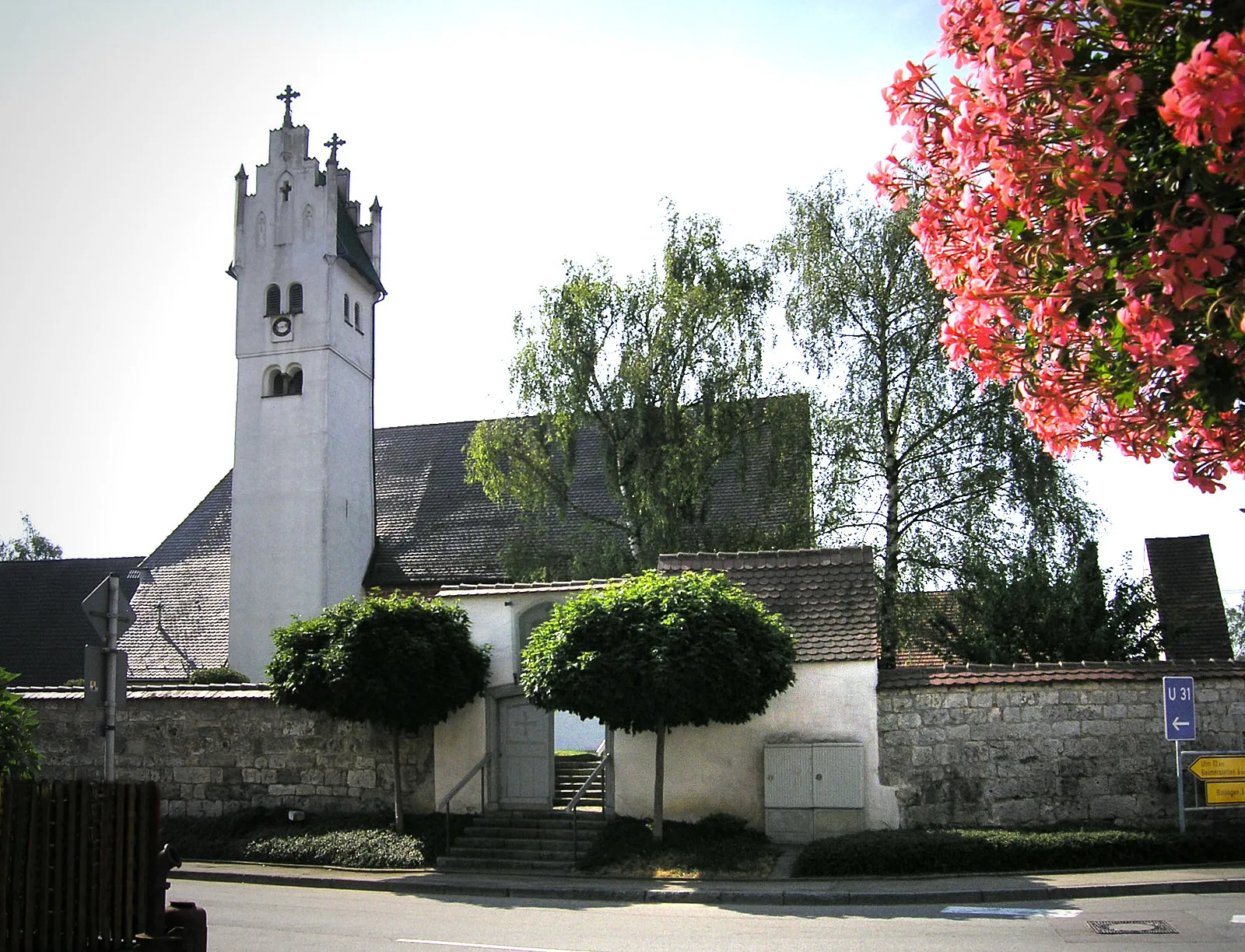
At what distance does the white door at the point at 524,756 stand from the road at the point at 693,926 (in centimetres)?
456

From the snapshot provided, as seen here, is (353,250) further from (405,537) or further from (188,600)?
(188,600)

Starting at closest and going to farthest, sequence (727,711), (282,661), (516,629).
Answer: (727,711) < (282,661) < (516,629)

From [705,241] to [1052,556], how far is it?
34.5 ft

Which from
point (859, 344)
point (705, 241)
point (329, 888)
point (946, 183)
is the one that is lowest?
point (329, 888)

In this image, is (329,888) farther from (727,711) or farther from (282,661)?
(727,711)

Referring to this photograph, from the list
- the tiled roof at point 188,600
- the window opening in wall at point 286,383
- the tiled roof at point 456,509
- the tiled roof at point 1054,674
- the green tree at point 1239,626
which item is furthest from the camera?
the green tree at point 1239,626

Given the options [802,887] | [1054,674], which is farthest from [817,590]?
[802,887]

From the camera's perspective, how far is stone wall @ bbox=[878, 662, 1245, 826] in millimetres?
17438

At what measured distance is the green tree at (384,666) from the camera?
60.7 feet

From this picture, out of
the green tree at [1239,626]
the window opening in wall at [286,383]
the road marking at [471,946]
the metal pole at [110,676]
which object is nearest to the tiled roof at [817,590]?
the road marking at [471,946]

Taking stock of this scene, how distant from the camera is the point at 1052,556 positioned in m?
24.9

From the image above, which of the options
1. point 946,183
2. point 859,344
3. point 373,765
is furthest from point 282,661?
point 946,183

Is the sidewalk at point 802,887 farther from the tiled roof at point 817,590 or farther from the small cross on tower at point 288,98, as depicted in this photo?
the small cross on tower at point 288,98

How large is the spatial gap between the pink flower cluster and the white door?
16583mm
